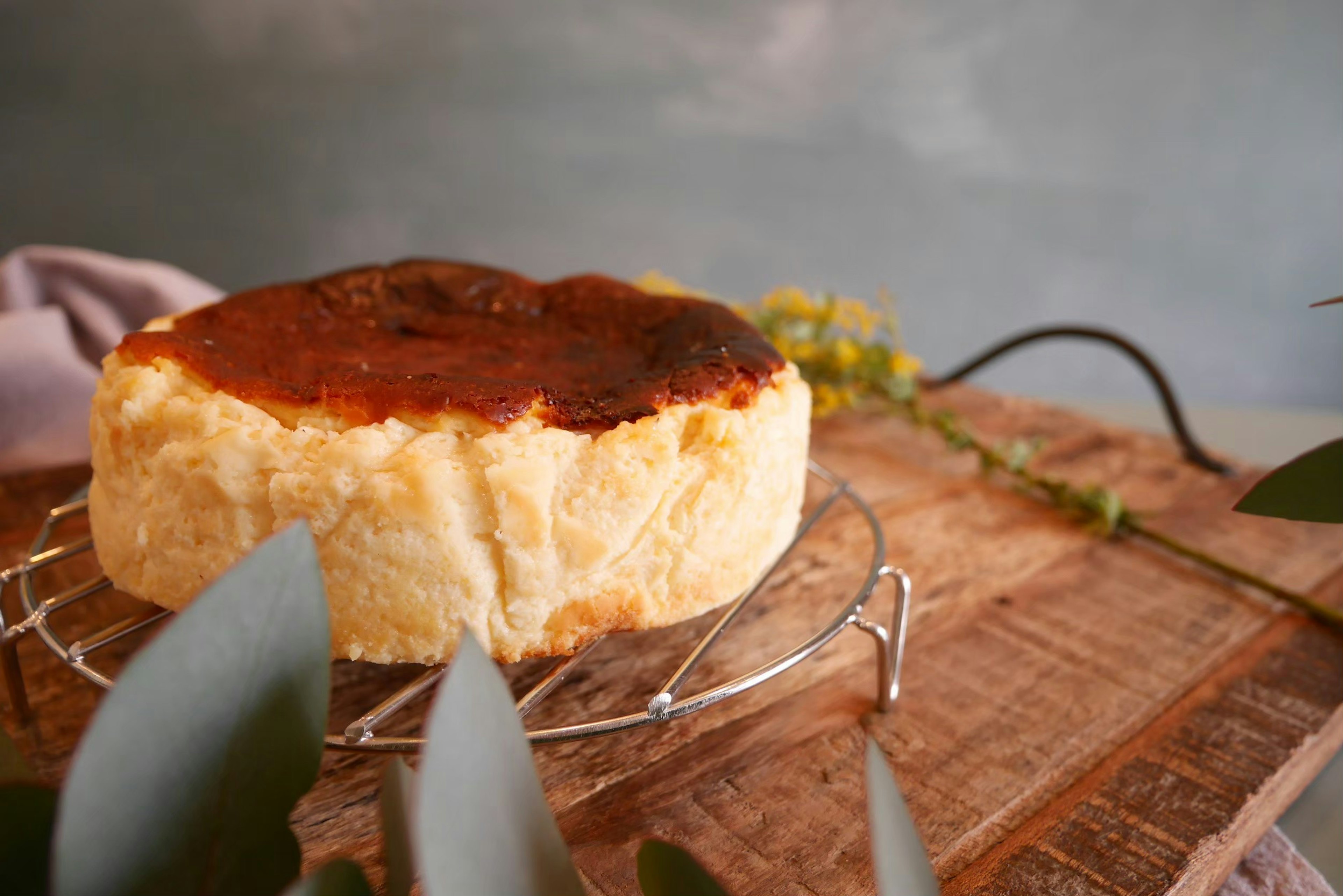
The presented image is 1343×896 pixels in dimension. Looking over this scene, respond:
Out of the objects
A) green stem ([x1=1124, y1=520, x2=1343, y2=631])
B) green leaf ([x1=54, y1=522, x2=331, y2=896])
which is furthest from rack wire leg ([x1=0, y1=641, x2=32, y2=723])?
green stem ([x1=1124, y1=520, x2=1343, y2=631])

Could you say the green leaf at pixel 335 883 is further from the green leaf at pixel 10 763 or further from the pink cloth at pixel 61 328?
the pink cloth at pixel 61 328

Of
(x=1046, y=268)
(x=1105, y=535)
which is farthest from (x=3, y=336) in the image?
(x=1046, y=268)

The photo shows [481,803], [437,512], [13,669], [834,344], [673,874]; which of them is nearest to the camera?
[481,803]

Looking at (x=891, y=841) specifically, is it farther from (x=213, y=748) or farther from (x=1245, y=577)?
(x=1245, y=577)

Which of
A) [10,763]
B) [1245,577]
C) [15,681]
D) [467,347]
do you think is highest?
[467,347]

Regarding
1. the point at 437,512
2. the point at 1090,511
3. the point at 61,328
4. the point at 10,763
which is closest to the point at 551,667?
the point at 437,512

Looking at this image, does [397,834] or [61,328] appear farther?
[61,328]

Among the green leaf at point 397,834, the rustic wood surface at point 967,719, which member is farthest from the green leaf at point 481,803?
the rustic wood surface at point 967,719

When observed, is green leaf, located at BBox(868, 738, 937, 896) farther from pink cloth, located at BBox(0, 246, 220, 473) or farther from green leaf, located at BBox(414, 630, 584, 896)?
pink cloth, located at BBox(0, 246, 220, 473)
